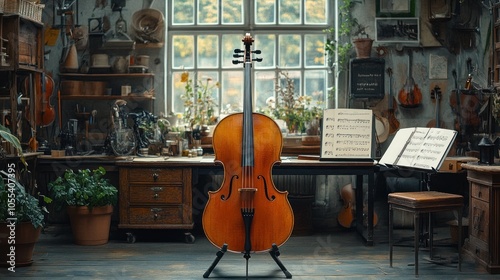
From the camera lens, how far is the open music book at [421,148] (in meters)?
5.77

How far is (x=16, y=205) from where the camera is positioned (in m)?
5.60

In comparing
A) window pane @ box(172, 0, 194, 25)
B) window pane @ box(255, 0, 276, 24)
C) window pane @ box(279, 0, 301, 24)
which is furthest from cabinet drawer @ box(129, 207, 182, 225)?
window pane @ box(279, 0, 301, 24)

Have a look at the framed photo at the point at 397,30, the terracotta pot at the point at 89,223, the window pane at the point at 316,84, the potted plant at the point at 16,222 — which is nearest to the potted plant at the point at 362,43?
the framed photo at the point at 397,30

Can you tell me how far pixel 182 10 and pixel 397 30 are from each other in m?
2.33

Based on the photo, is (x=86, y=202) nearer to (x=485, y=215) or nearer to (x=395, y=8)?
(x=485, y=215)

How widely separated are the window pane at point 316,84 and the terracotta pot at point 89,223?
2.56 meters

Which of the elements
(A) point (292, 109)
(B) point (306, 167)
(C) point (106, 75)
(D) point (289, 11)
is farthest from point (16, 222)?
(D) point (289, 11)

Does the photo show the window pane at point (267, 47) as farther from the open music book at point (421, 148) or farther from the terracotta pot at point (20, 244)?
the terracotta pot at point (20, 244)

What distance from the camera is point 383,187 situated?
7809 millimetres

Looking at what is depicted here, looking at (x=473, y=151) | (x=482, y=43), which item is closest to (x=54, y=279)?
(x=473, y=151)

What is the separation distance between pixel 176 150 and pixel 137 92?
0.94 metres

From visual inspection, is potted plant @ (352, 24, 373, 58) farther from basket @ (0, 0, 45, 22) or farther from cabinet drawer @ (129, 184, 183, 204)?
basket @ (0, 0, 45, 22)

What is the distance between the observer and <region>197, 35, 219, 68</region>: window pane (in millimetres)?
7961

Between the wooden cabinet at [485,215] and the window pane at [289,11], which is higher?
the window pane at [289,11]
